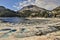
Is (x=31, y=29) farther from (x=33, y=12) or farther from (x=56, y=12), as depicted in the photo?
(x=56, y=12)

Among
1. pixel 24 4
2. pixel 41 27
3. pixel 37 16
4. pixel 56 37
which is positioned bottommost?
pixel 56 37

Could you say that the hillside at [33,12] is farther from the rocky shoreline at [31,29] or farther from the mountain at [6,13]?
the rocky shoreline at [31,29]

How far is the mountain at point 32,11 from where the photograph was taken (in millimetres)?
3627

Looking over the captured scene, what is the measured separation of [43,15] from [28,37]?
3.23 ft

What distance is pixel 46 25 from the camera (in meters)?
3.41

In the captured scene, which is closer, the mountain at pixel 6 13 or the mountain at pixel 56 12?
the mountain at pixel 6 13

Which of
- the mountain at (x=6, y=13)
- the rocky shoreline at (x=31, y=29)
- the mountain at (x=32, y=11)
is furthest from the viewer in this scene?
the mountain at (x=32, y=11)

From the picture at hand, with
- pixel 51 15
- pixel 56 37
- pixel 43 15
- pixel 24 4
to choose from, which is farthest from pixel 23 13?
pixel 56 37

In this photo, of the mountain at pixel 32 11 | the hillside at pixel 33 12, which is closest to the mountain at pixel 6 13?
the hillside at pixel 33 12

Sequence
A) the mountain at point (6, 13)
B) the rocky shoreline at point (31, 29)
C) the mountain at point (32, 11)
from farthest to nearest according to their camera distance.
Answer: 1. the mountain at point (32, 11)
2. the mountain at point (6, 13)
3. the rocky shoreline at point (31, 29)

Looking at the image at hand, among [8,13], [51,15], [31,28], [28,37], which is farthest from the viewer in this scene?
[51,15]

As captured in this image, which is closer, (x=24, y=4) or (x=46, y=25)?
(x=46, y=25)

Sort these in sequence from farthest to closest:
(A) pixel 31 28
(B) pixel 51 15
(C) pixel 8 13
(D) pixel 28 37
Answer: (B) pixel 51 15 < (C) pixel 8 13 < (A) pixel 31 28 < (D) pixel 28 37

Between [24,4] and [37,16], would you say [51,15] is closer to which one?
[37,16]
